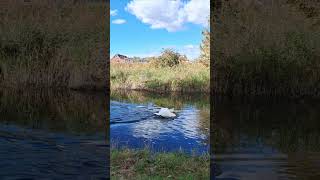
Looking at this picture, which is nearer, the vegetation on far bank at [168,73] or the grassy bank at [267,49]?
the grassy bank at [267,49]

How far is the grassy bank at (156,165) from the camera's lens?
192 inches

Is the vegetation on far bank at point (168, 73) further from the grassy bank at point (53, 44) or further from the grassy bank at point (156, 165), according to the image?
the grassy bank at point (156, 165)

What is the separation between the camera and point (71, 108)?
9555 millimetres

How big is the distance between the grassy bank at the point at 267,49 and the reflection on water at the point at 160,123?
3.54 feet

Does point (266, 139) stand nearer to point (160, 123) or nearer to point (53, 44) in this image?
point (160, 123)

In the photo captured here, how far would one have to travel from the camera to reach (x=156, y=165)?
516 centimetres

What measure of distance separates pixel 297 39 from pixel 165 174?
7.21 metres

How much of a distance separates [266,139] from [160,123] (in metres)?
2.32

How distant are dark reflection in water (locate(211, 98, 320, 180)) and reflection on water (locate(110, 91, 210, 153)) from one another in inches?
13.1

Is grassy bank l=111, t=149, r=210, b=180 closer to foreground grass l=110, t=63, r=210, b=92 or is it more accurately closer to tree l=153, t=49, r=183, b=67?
foreground grass l=110, t=63, r=210, b=92

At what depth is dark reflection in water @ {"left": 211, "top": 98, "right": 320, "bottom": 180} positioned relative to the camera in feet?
17.2

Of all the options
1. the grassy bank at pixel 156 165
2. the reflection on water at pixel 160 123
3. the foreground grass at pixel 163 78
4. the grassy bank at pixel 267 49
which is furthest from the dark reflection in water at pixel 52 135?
the foreground grass at pixel 163 78

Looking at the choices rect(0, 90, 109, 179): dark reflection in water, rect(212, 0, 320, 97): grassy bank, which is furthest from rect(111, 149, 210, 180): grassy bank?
rect(212, 0, 320, 97): grassy bank

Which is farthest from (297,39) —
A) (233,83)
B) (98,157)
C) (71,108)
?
(98,157)
